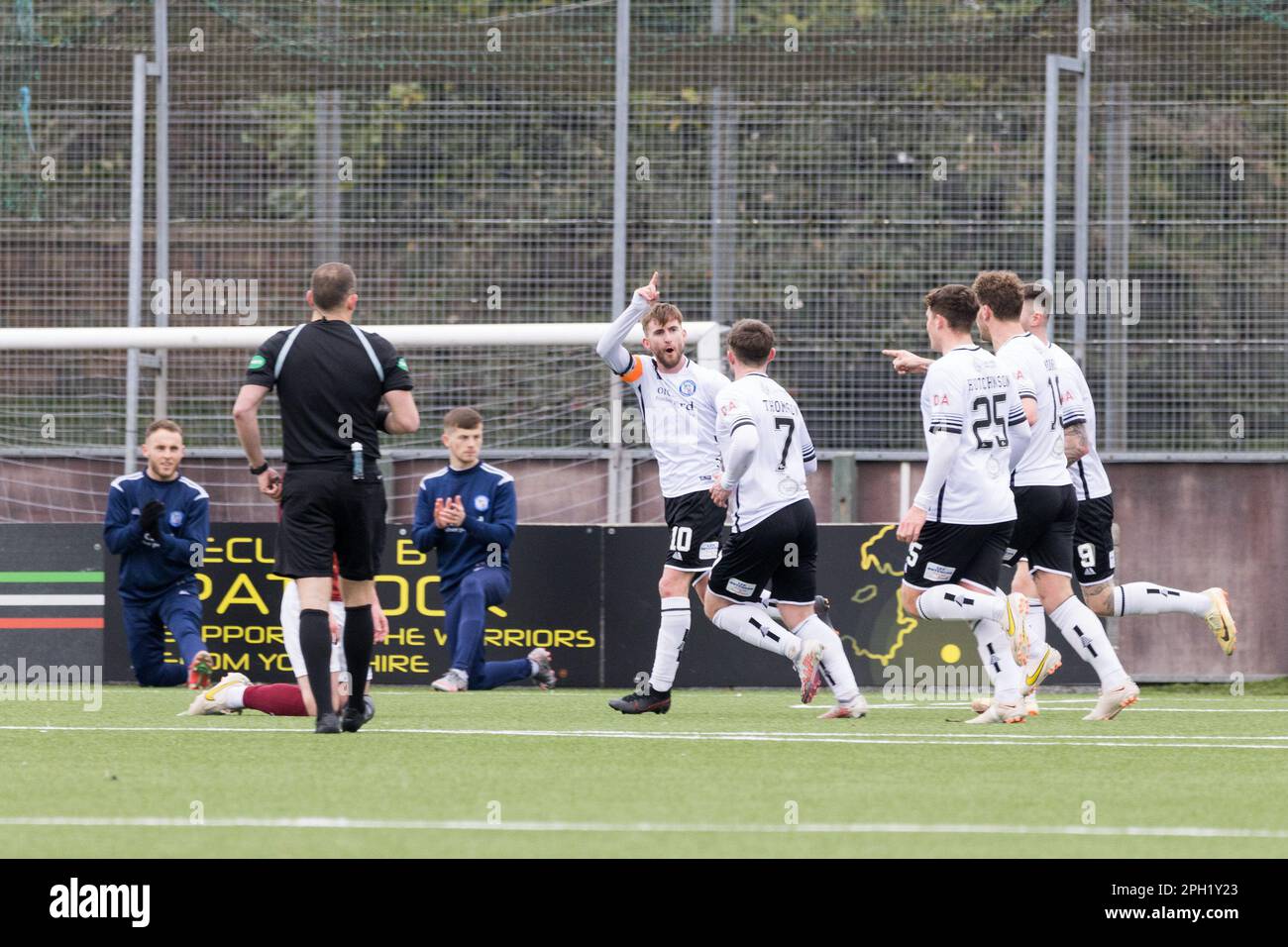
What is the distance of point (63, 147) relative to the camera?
569 inches

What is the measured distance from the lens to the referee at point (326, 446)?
7488 millimetres

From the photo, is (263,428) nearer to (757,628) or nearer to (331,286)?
(757,628)

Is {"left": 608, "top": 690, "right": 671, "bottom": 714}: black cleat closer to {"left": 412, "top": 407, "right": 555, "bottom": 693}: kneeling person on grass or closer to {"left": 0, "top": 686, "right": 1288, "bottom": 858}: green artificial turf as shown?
{"left": 0, "top": 686, "right": 1288, "bottom": 858}: green artificial turf

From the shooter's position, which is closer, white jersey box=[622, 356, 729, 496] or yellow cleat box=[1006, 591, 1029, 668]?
yellow cleat box=[1006, 591, 1029, 668]

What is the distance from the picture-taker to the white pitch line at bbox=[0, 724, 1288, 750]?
7551 mm

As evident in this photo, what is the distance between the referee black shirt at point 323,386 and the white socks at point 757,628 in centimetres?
191

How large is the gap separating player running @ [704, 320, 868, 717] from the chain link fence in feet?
16.9

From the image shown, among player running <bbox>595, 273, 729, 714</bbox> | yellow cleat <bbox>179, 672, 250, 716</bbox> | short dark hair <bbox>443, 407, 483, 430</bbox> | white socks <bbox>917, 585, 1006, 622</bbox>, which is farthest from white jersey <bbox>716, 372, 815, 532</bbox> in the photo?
short dark hair <bbox>443, 407, 483, 430</bbox>

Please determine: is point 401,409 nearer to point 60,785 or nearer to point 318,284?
point 318,284

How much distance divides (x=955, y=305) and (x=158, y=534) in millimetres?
5398

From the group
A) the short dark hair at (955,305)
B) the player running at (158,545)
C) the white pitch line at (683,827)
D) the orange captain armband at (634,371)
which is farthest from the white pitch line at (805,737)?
the player running at (158,545)

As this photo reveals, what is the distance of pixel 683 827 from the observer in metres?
5.04
